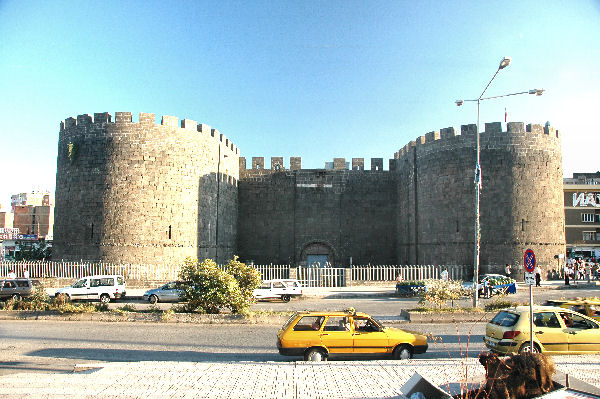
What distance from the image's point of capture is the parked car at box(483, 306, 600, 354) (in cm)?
897

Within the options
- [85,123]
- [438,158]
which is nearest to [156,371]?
[85,123]

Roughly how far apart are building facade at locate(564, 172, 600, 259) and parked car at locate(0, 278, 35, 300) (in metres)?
47.8

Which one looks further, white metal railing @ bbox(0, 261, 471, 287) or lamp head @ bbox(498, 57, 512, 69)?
white metal railing @ bbox(0, 261, 471, 287)

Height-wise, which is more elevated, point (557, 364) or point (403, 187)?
point (403, 187)

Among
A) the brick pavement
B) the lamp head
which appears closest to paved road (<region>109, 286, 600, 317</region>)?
the brick pavement

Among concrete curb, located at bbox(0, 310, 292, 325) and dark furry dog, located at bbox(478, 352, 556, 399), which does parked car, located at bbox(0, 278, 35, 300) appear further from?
dark furry dog, located at bbox(478, 352, 556, 399)

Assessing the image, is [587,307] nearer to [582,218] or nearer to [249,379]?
[249,379]

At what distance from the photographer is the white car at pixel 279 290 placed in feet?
68.1

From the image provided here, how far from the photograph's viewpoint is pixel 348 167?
34.9 meters

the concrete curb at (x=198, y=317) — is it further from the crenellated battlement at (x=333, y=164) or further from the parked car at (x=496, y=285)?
the crenellated battlement at (x=333, y=164)

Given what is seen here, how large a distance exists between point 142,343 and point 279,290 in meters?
10.1

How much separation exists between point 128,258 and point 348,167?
1766 cm

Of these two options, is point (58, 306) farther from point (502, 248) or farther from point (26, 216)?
point (26, 216)

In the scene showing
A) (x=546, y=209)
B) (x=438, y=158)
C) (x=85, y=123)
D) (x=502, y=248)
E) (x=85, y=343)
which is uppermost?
(x=85, y=123)
